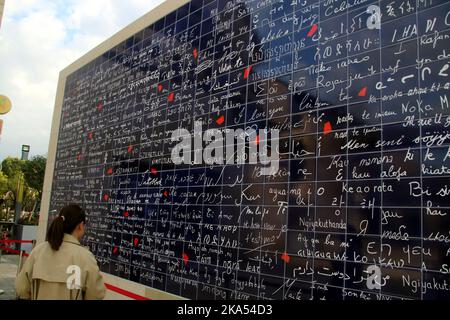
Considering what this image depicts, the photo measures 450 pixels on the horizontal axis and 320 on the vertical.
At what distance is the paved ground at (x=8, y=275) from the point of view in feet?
25.8

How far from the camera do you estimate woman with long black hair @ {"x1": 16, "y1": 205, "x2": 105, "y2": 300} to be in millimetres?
2768

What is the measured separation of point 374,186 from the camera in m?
3.65

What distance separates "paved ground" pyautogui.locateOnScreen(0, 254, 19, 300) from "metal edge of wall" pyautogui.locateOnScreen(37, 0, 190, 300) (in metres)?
1.18

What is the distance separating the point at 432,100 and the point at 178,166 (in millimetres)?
3809

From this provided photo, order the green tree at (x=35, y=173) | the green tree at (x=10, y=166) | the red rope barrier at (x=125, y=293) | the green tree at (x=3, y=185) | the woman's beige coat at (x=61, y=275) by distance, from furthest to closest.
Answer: the green tree at (x=10, y=166)
the green tree at (x=3, y=185)
the green tree at (x=35, y=173)
the red rope barrier at (x=125, y=293)
the woman's beige coat at (x=61, y=275)

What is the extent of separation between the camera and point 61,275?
2.76 meters

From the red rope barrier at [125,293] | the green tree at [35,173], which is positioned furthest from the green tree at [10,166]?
the red rope barrier at [125,293]

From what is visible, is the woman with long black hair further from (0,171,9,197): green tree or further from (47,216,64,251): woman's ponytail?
(0,171,9,197): green tree

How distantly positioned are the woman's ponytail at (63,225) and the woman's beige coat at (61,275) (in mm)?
54

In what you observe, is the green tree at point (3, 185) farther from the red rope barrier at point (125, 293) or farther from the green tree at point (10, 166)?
the red rope barrier at point (125, 293)

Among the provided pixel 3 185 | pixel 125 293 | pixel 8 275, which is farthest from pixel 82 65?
pixel 3 185

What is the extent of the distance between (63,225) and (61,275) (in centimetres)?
37

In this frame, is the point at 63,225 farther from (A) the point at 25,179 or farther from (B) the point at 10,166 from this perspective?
(B) the point at 10,166
